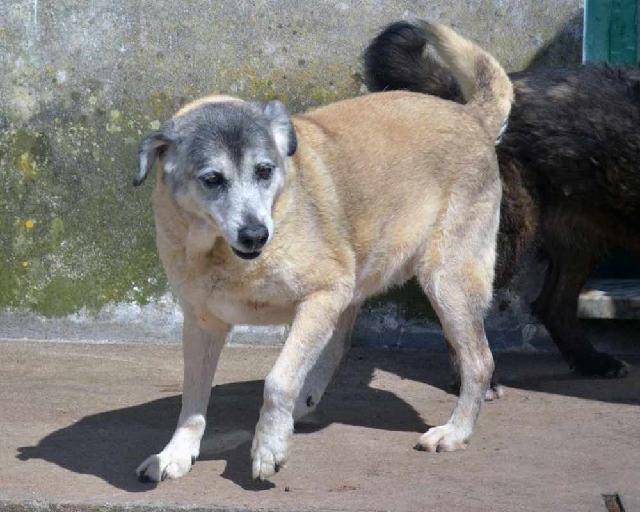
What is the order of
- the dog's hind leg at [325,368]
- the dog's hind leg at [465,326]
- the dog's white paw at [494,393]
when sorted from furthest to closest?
the dog's white paw at [494,393] < the dog's hind leg at [325,368] < the dog's hind leg at [465,326]

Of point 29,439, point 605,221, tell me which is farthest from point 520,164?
point 29,439

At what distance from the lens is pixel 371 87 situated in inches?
237

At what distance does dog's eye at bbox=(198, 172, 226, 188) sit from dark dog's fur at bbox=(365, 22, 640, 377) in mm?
1875

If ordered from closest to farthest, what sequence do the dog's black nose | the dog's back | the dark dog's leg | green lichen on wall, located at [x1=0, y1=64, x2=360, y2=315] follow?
the dog's black nose, the dog's back, the dark dog's leg, green lichen on wall, located at [x1=0, y1=64, x2=360, y2=315]

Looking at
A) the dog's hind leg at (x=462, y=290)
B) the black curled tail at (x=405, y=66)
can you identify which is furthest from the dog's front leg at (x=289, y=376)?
the black curled tail at (x=405, y=66)

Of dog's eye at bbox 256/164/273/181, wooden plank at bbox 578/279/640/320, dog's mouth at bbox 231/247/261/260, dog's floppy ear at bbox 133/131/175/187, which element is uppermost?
dog's floppy ear at bbox 133/131/175/187

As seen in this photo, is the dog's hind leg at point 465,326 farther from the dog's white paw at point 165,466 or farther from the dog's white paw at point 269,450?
the dog's white paw at point 165,466

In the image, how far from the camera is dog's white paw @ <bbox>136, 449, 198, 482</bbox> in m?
4.20

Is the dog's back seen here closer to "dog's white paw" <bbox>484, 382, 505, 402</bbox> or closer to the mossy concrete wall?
the mossy concrete wall

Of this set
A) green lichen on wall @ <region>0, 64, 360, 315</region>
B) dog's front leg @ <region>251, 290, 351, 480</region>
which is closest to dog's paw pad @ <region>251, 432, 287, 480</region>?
dog's front leg @ <region>251, 290, 351, 480</region>

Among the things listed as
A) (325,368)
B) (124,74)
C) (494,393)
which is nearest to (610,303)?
(494,393)

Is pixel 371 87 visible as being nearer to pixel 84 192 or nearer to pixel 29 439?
pixel 84 192

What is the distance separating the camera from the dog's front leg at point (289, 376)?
4078mm

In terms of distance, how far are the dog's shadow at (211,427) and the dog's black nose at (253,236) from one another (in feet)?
2.68
